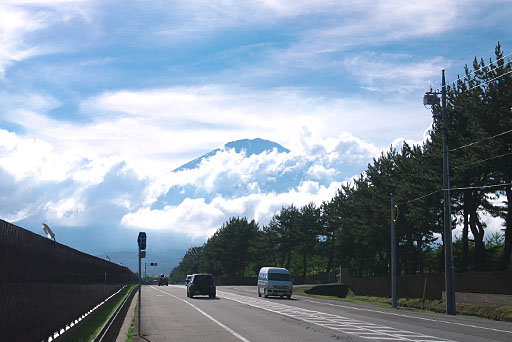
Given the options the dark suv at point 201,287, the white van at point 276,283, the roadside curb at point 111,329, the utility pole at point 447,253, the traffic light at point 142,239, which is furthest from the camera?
the dark suv at point 201,287

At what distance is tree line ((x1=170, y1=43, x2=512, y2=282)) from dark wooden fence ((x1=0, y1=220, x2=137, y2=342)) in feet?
75.7

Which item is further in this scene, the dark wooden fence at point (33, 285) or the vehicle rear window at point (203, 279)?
the vehicle rear window at point (203, 279)

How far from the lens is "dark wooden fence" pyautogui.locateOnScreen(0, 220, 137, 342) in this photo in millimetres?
8938

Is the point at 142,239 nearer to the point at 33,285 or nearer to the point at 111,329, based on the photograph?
the point at 111,329

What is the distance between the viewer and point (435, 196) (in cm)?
4112

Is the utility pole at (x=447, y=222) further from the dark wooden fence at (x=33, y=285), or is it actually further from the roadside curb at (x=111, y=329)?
the dark wooden fence at (x=33, y=285)

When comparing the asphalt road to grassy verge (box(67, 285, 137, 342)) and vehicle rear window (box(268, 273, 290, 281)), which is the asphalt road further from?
vehicle rear window (box(268, 273, 290, 281))

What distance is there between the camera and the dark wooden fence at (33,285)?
29.3 ft

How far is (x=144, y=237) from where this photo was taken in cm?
1989

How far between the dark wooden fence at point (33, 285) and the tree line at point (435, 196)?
2307 centimetres

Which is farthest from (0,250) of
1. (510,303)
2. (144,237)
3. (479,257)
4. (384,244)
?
(384,244)

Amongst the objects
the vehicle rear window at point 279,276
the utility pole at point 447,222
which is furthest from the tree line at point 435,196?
the vehicle rear window at point 279,276

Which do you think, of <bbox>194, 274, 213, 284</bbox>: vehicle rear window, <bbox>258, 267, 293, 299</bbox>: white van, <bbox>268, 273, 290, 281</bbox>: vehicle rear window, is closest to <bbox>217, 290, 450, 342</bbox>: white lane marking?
<bbox>258, 267, 293, 299</bbox>: white van

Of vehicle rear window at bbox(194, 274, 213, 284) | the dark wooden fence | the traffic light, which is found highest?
the traffic light
